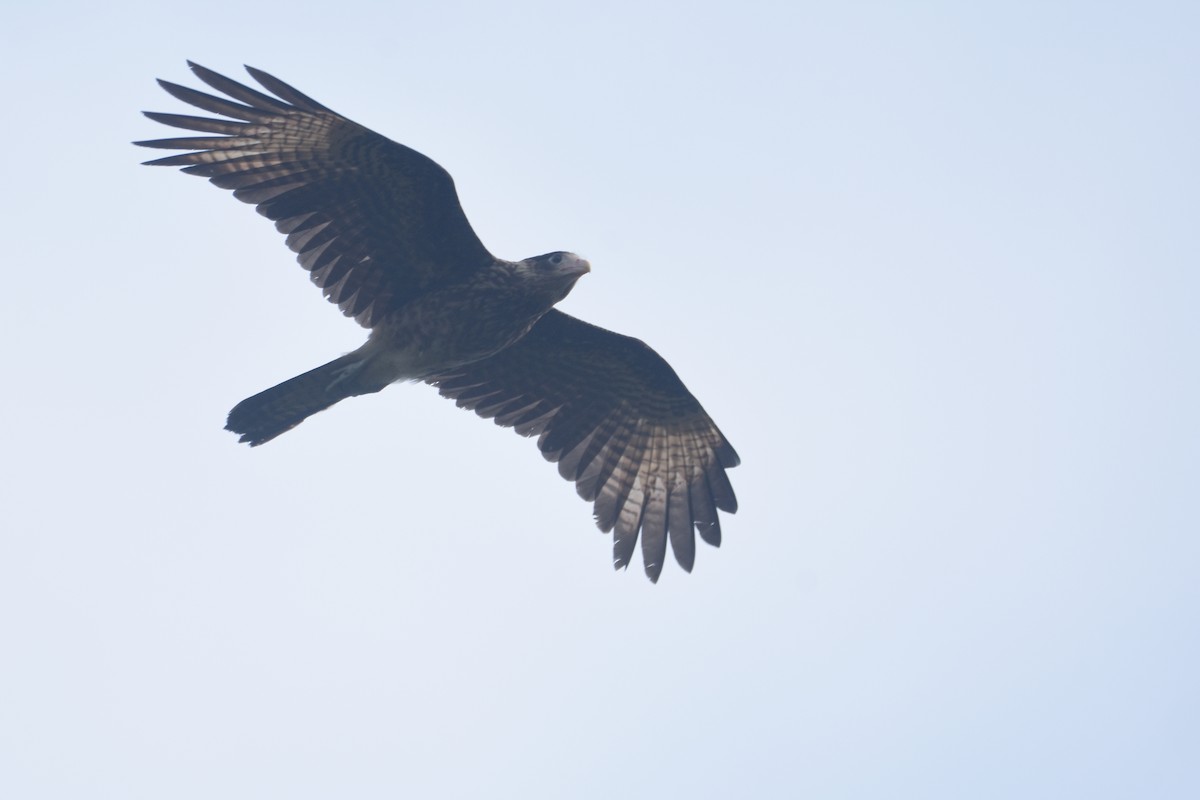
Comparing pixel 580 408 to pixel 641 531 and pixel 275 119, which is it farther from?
pixel 275 119

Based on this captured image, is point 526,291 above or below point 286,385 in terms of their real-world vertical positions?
above

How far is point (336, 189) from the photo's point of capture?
11.1m

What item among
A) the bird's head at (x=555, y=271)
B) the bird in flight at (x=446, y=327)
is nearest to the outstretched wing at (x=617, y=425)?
the bird in flight at (x=446, y=327)

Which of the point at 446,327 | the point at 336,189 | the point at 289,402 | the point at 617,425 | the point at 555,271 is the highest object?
the point at 617,425

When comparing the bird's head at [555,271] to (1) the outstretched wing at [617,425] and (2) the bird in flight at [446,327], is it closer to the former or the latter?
(2) the bird in flight at [446,327]

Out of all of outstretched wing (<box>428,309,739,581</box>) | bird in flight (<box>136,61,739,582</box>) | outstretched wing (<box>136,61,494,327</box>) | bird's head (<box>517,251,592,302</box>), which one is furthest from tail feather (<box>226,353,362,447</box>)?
bird's head (<box>517,251,592,302</box>)

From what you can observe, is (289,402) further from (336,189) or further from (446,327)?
(336,189)

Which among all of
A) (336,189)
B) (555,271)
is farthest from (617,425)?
(336,189)

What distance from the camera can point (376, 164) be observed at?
10.9m

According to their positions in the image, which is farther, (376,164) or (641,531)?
(641,531)

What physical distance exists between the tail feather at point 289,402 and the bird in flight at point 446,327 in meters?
0.01

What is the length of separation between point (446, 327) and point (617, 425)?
1984mm

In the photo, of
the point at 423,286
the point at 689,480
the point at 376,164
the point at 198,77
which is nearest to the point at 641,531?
the point at 689,480

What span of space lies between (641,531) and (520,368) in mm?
1660
